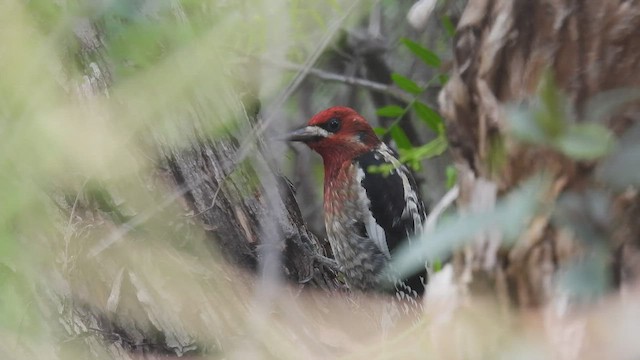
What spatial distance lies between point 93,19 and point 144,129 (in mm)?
165

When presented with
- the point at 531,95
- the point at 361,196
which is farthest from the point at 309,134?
the point at 531,95

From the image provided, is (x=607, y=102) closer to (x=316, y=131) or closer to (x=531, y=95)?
(x=531, y=95)

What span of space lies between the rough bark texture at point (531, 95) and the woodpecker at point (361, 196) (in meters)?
1.03

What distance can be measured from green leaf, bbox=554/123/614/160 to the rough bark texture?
34 mm

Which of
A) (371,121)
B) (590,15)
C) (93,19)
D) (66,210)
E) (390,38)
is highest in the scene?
(93,19)

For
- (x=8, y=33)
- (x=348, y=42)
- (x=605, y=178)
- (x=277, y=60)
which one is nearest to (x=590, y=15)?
(x=605, y=178)

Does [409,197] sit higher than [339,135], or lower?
lower

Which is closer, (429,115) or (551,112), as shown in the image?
(551,112)

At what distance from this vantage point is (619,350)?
47 cm

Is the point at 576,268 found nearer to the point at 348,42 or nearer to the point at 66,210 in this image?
the point at 66,210

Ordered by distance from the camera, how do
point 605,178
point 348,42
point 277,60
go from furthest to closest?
point 348,42
point 277,60
point 605,178

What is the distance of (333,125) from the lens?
1.80 m

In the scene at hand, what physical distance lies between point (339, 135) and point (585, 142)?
1372mm

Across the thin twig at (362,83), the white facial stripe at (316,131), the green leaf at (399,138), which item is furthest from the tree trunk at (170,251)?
the thin twig at (362,83)
